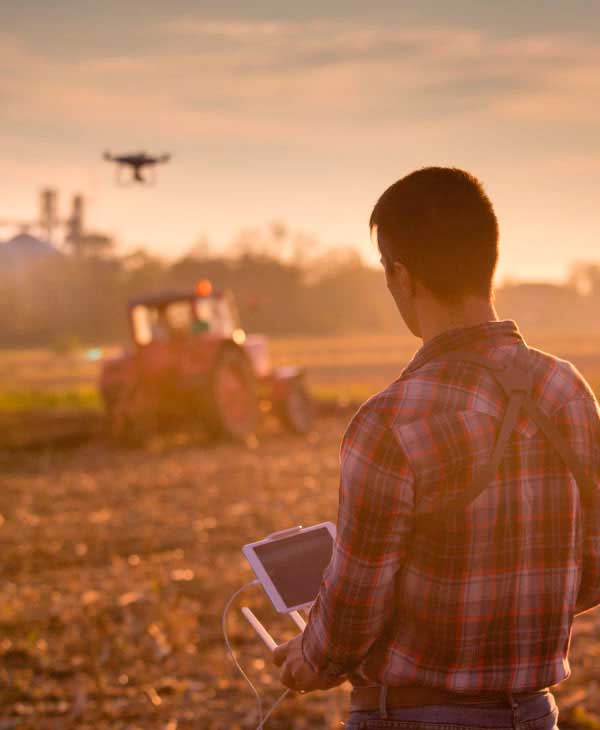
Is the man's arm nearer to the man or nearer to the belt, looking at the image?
the man

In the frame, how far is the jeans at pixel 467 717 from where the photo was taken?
5.40ft

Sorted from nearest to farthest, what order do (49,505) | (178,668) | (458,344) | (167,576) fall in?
1. (458,344)
2. (178,668)
3. (167,576)
4. (49,505)

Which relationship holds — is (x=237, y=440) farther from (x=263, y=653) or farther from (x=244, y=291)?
(x=244, y=291)

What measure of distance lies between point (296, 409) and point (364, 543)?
12391 millimetres

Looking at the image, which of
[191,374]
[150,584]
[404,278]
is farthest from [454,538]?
[191,374]

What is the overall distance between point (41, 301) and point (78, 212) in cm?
1503

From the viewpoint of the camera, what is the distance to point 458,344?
1.64m

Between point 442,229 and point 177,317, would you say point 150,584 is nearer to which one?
point 442,229

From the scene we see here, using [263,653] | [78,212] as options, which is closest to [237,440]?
[263,653]

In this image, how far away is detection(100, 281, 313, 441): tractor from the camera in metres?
12.3

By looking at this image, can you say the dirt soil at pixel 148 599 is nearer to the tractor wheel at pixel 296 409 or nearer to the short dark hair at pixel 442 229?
the tractor wheel at pixel 296 409

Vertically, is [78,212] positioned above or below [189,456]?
above

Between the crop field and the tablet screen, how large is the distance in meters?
2.42

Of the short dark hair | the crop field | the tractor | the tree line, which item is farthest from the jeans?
the tree line
